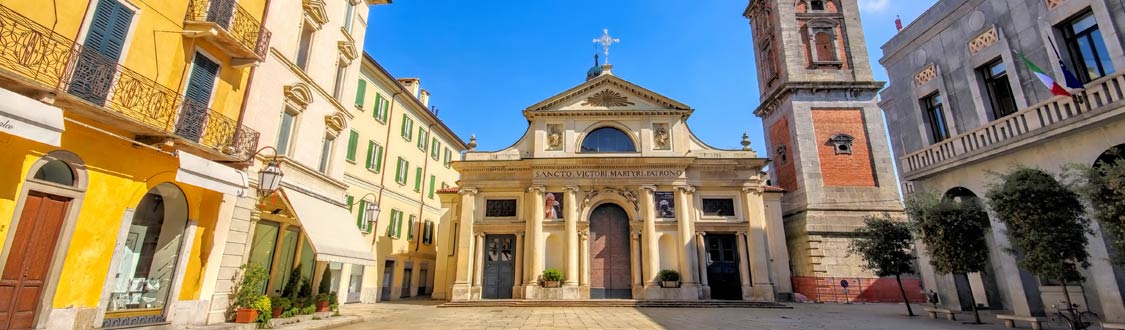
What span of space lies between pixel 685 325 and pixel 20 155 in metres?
13.4

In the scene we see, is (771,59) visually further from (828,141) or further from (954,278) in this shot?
(954,278)

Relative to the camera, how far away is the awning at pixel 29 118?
211 inches

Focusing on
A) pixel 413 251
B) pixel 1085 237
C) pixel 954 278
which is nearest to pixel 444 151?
pixel 413 251

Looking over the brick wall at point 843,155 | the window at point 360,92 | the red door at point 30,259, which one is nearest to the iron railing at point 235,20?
the red door at point 30,259

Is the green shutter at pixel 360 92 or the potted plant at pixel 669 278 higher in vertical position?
the green shutter at pixel 360 92

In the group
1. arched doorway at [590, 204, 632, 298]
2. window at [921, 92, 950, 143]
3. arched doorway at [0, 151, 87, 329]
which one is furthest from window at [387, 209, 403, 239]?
window at [921, 92, 950, 143]

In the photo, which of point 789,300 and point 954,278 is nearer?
point 954,278

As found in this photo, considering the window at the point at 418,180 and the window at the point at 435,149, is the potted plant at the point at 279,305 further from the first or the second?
the window at the point at 435,149

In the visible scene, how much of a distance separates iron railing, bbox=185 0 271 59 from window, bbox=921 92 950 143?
1864cm

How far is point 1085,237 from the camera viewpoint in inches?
338

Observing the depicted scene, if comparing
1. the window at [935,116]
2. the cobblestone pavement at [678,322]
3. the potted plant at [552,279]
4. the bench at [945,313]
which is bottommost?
the cobblestone pavement at [678,322]

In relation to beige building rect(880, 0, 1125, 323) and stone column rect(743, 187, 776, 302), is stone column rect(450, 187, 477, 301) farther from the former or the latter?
beige building rect(880, 0, 1125, 323)

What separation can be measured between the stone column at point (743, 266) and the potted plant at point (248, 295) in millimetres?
17905

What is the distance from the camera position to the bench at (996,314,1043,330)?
30.8ft
